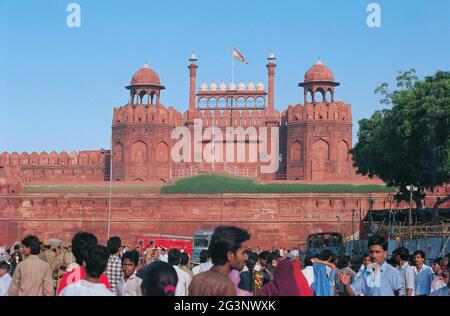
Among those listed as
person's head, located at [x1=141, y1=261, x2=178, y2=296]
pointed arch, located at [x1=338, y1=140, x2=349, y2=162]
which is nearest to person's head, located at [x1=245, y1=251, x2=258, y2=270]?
person's head, located at [x1=141, y1=261, x2=178, y2=296]

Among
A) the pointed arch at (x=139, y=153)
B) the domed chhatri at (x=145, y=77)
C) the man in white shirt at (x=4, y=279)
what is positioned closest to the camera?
the man in white shirt at (x=4, y=279)

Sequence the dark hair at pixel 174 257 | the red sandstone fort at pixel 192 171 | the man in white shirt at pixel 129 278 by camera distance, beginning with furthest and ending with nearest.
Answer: the red sandstone fort at pixel 192 171 < the dark hair at pixel 174 257 < the man in white shirt at pixel 129 278

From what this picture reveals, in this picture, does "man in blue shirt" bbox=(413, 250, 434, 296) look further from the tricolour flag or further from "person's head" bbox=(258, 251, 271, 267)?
the tricolour flag

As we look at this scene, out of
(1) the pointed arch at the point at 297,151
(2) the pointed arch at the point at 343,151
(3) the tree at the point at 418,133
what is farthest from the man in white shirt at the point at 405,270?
(1) the pointed arch at the point at 297,151

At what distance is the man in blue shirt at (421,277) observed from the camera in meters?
9.02

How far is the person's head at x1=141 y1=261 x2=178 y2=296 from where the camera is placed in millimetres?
5047

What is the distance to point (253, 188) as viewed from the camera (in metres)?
43.2

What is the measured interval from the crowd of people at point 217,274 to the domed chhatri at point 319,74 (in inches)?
1473

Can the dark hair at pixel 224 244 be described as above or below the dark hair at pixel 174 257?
above

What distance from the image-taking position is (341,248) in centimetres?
2441

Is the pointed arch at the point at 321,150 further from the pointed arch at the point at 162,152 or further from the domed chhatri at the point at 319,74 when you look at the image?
the pointed arch at the point at 162,152

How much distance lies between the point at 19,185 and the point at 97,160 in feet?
20.7

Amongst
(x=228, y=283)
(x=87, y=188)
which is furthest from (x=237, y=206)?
(x=228, y=283)

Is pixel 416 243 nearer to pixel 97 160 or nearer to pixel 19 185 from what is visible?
pixel 19 185
